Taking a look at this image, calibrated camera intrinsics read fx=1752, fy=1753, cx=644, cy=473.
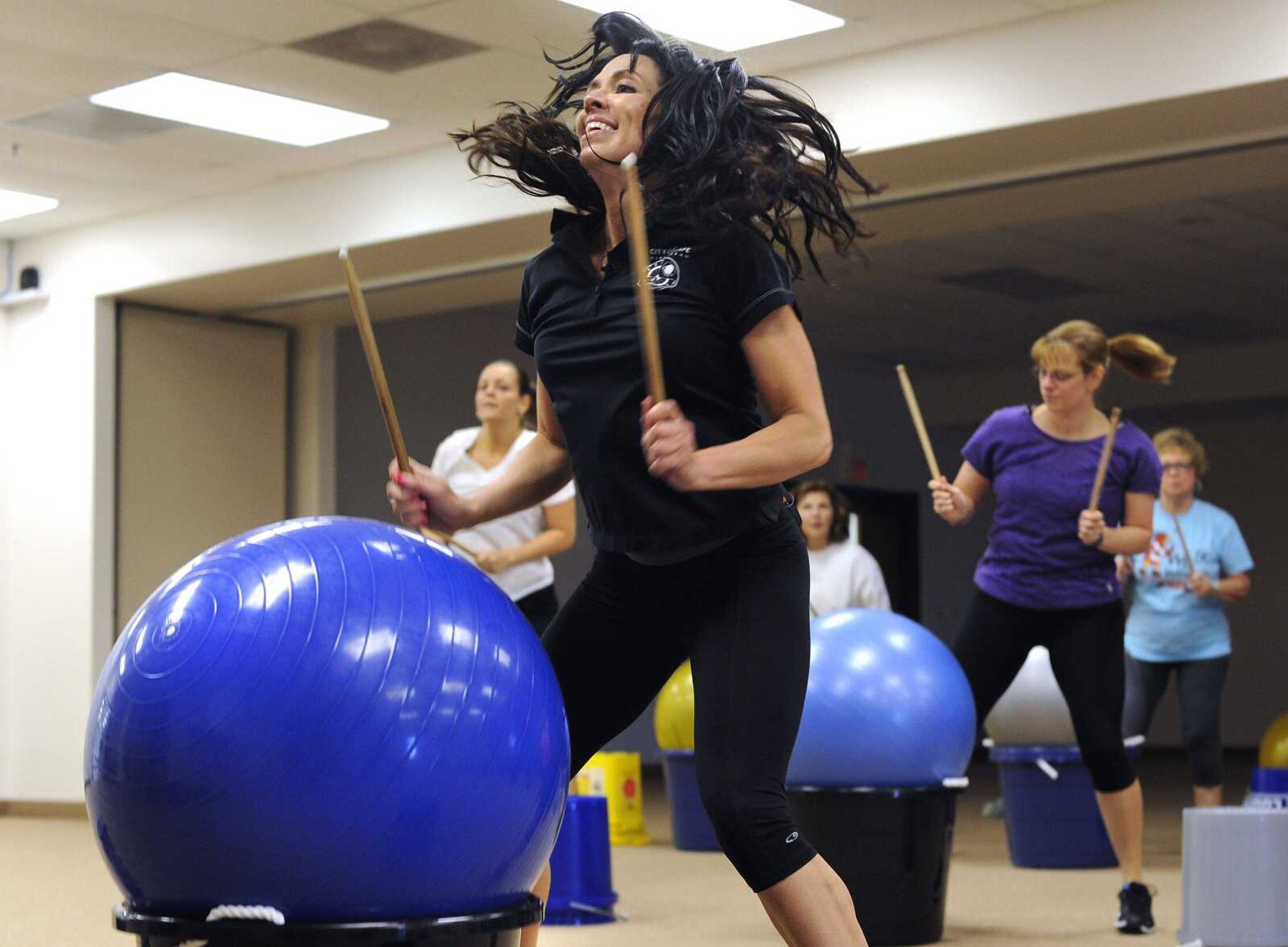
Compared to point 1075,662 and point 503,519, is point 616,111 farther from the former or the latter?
point 503,519

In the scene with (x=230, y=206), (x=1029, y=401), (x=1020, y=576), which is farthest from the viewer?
(x=1029, y=401)

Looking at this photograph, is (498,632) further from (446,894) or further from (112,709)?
(112,709)

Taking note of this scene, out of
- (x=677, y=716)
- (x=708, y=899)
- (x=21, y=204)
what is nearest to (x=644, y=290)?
(x=708, y=899)

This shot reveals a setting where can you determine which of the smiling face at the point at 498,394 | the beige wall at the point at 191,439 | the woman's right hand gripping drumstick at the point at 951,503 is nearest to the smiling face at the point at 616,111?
the woman's right hand gripping drumstick at the point at 951,503

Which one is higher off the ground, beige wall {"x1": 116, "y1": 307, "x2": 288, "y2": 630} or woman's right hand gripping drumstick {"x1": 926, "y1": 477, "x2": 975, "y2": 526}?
beige wall {"x1": 116, "y1": 307, "x2": 288, "y2": 630}

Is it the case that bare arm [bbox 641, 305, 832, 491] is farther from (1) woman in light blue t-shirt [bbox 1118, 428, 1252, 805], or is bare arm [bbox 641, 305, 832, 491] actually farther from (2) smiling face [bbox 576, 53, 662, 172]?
(1) woman in light blue t-shirt [bbox 1118, 428, 1252, 805]

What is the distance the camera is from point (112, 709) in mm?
1962

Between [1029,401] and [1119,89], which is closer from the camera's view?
[1119,89]

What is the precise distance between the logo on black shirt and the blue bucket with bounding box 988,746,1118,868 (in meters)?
3.95

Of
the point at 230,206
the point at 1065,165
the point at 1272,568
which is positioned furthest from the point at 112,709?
the point at 1272,568

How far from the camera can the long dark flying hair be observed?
2.29m

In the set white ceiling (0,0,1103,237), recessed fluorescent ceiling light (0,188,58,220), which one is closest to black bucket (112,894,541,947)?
white ceiling (0,0,1103,237)

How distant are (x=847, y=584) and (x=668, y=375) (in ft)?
13.3

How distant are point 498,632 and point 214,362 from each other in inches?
301
